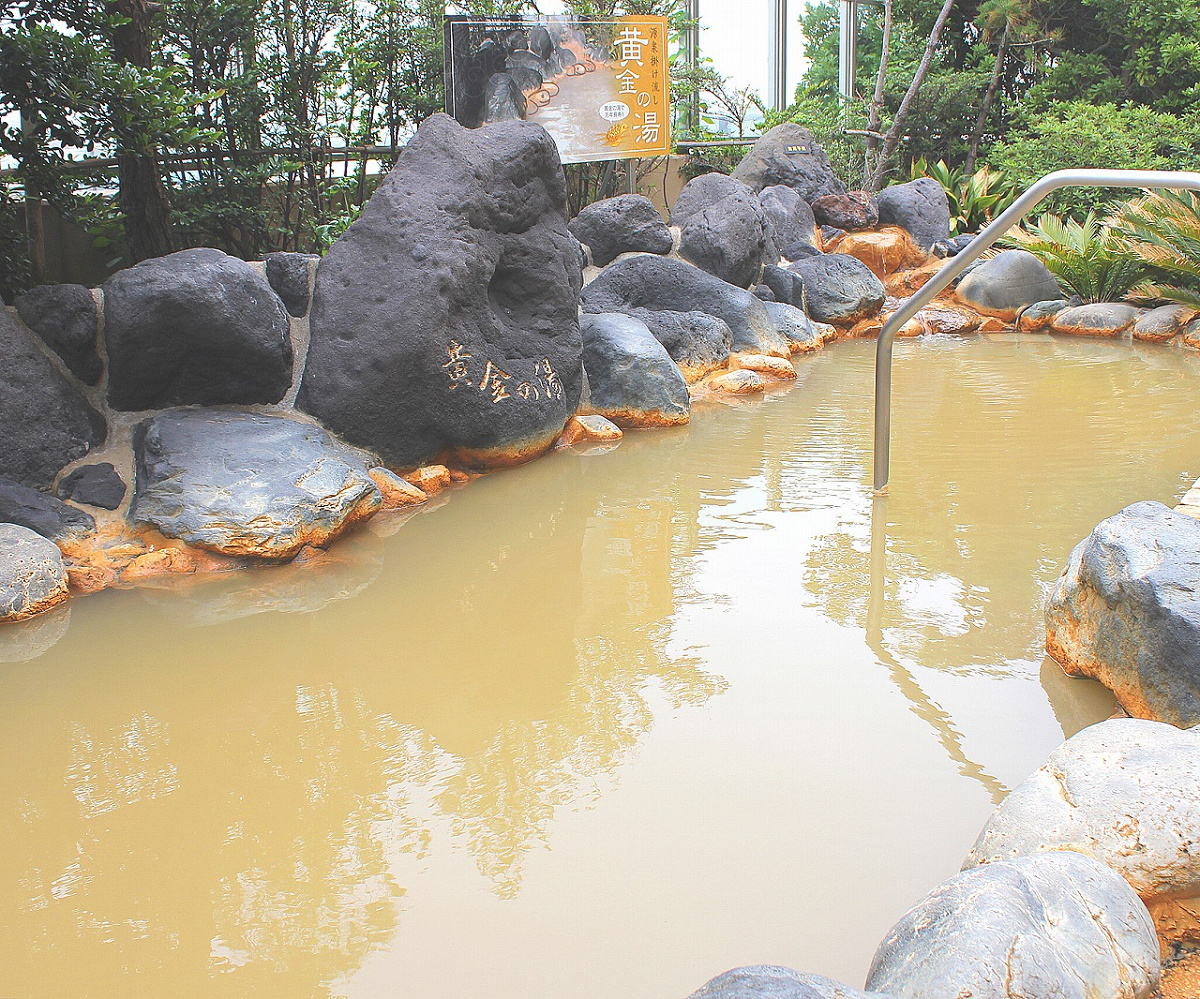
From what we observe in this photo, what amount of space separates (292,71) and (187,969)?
5.97m

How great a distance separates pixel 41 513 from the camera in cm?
400

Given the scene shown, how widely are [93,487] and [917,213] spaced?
1012 cm

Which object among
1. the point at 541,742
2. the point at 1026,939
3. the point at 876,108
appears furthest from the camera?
the point at 876,108

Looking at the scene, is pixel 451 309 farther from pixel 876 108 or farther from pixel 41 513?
pixel 876 108

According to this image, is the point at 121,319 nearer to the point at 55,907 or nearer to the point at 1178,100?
the point at 55,907

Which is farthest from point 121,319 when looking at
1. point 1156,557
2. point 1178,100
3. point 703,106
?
point 1178,100

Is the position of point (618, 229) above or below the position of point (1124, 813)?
above

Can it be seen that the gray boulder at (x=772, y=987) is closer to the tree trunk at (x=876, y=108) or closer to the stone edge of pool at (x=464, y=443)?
the stone edge of pool at (x=464, y=443)

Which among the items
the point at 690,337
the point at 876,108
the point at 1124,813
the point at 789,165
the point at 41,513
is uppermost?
the point at 876,108

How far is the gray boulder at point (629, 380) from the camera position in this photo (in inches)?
243

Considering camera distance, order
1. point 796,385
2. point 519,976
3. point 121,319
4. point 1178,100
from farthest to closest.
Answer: point 1178,100 → point 796,385 → point 121,319 → point 519,976

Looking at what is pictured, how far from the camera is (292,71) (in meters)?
6.59

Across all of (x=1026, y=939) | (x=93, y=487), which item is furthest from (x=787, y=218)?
(x=1026, y=939)

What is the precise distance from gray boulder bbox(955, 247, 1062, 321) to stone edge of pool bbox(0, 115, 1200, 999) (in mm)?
3729
